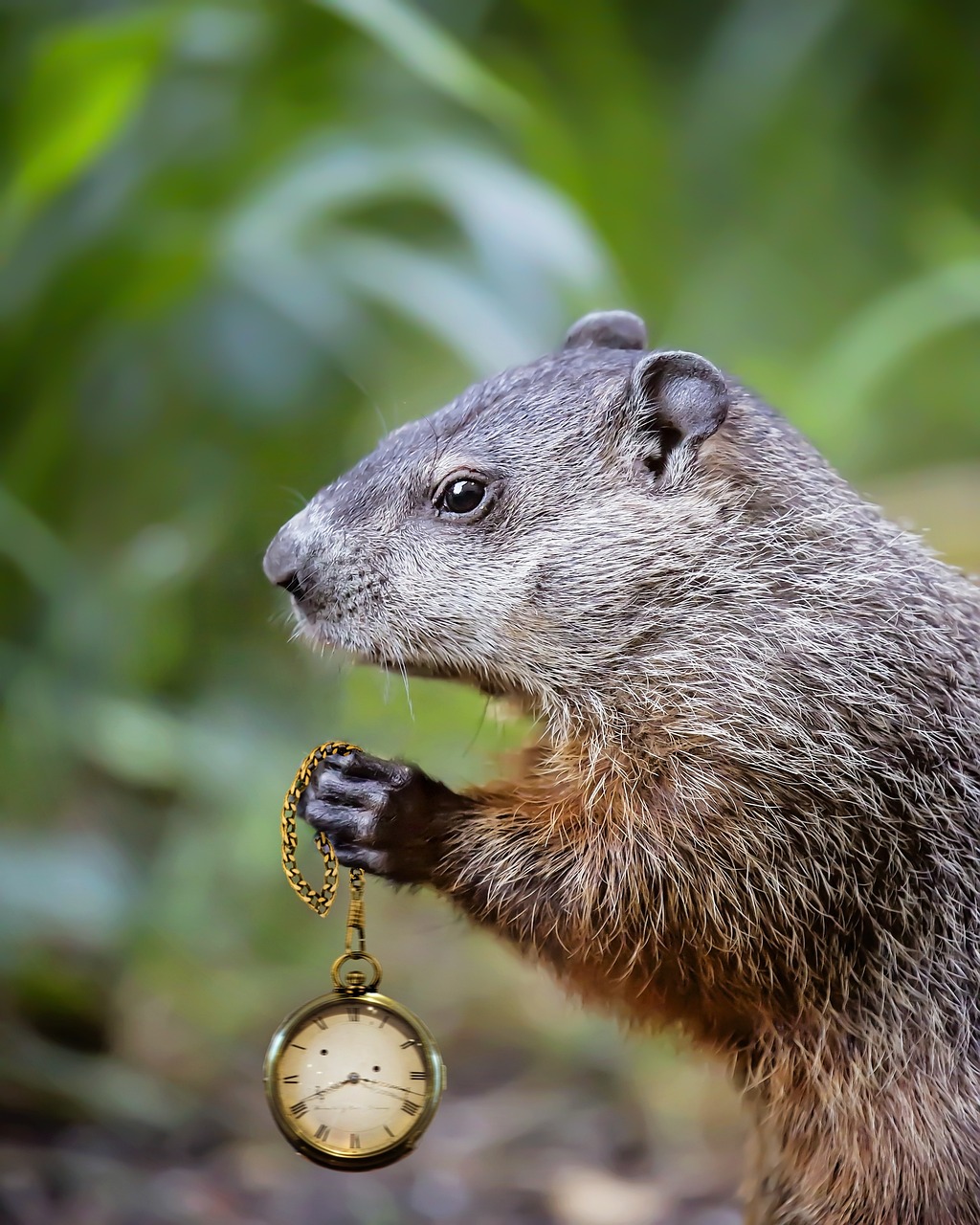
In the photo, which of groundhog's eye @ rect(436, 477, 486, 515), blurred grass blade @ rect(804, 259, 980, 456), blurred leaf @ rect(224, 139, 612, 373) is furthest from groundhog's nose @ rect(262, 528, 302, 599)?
blurred grass blade @ rect(804, 259, 980, 456)

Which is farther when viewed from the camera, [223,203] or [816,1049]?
[223,203]

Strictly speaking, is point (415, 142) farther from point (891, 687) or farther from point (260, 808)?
point (891, 687)

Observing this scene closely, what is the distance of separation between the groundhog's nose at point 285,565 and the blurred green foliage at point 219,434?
0.56 meters

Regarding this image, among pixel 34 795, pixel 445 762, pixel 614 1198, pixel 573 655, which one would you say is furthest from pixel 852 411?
pixel 34 795

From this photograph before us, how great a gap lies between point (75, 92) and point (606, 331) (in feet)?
3.29

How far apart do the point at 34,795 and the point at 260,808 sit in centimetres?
36

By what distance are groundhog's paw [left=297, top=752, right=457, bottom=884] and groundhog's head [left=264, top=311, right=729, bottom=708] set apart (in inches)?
4.3

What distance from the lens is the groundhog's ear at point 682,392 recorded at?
3.46 feet

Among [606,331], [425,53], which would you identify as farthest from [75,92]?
[606,331]

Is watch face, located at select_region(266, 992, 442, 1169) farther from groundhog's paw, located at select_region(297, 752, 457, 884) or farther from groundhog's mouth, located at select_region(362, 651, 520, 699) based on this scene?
groundhog's mouth, located at select_region(362, 651, 520, 699)

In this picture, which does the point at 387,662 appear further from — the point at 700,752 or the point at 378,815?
the point at 700,752

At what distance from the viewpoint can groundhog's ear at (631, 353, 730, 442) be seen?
1054 mm

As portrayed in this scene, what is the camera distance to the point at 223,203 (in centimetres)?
199

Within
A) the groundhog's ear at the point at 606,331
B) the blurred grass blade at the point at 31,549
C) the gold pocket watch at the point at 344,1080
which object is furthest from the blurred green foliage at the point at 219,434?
the gold pocket watch at the point at 344,1080
